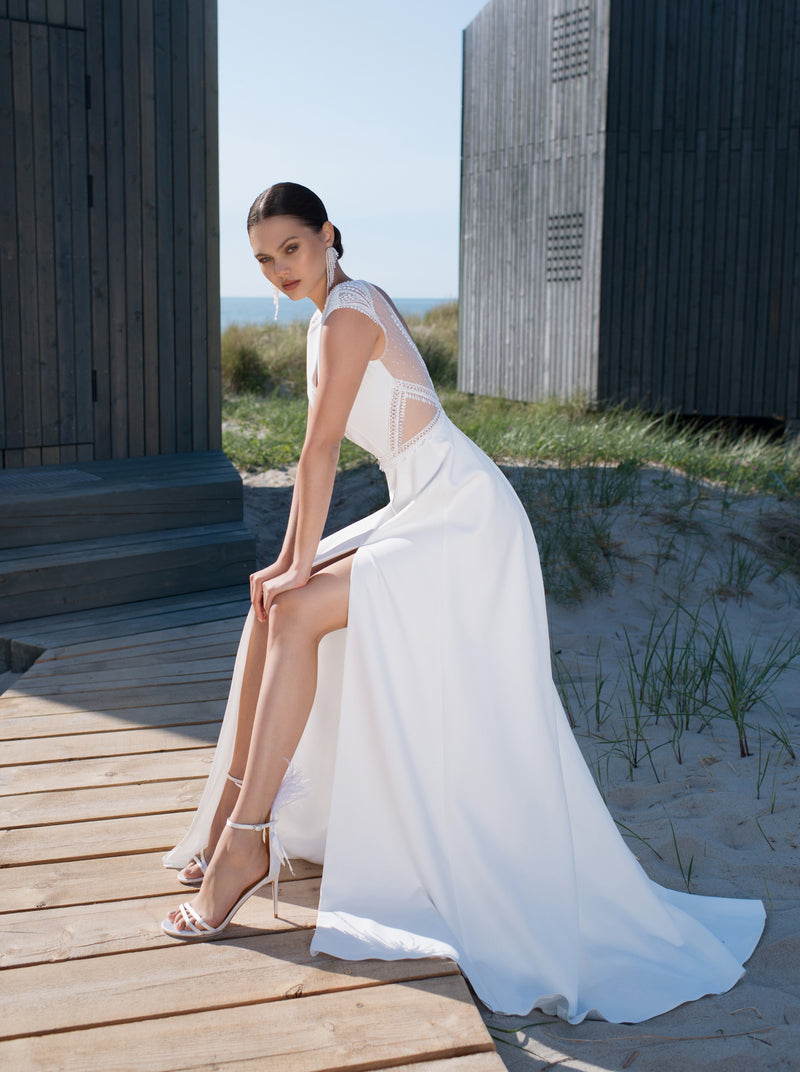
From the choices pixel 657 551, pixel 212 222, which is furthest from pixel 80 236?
pixel 657 551

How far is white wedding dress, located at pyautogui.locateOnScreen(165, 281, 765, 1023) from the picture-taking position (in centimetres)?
202

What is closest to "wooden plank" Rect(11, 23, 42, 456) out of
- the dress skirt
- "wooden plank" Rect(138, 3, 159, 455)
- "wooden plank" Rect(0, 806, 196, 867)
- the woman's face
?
"wooden plank" Rect(138, 3, 159, 455)

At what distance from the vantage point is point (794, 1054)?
5.97 feet

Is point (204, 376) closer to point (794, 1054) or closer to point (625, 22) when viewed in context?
point (794, 1054)

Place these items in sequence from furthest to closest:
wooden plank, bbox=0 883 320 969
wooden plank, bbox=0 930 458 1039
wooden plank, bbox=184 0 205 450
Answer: wooden plank, bbox=184 0 205 450 → wooden plank, bbox=0 883 320 969 → wooden plank, bbox=0 930 458 1039

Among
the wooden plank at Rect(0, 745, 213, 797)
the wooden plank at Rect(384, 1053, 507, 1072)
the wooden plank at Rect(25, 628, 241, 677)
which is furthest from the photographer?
the wooden plank at Rect(25, 628, 241, 677)

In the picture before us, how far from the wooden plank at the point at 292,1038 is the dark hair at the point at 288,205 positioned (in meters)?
1.56

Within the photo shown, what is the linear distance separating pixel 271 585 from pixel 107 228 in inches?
168

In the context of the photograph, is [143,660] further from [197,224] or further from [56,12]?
[56,12]

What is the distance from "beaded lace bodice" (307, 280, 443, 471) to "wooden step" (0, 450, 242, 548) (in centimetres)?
278

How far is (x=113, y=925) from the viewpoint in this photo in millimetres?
2100

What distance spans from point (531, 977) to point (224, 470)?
3.88 meters

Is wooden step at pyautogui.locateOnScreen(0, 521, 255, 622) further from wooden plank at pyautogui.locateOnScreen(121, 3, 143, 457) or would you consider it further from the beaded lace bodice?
the beaded lace bodice

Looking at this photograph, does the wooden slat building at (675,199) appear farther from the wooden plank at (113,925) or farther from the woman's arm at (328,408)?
the wooden plank at (113,925)
